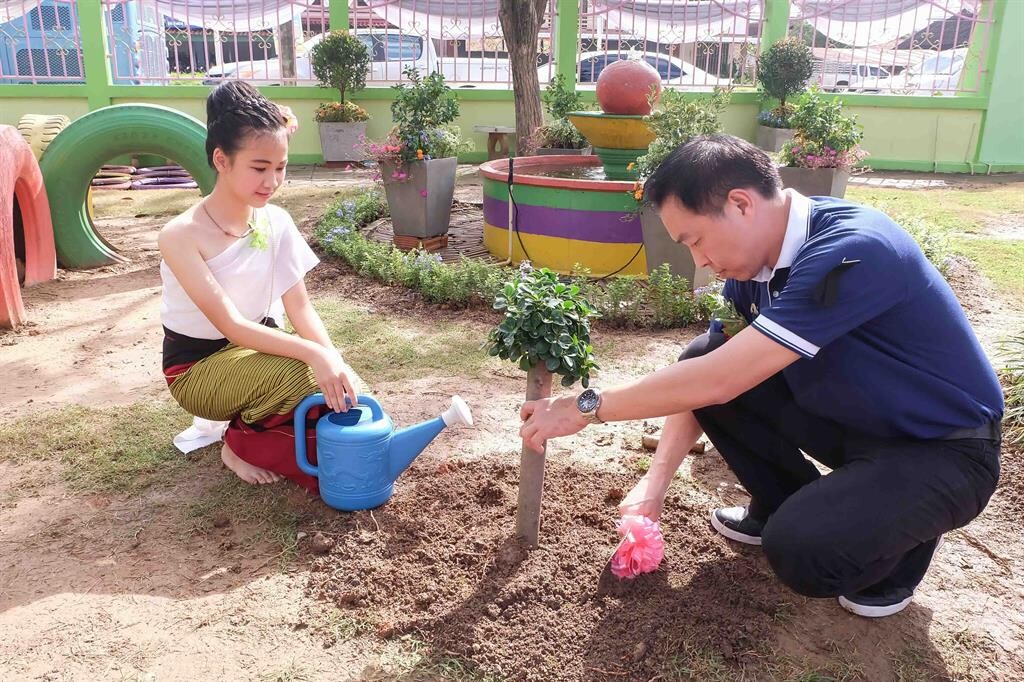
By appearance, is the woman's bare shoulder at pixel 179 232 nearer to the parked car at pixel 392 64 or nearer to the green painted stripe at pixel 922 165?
the parked car at pixel 392 64

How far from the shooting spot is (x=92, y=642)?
2158 millimetres

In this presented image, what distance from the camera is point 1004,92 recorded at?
12023 millimetres

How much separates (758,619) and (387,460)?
121 centimetres

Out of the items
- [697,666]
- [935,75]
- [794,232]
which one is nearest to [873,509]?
[697,666]

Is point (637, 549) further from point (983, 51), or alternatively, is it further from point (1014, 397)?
point (983, 51)

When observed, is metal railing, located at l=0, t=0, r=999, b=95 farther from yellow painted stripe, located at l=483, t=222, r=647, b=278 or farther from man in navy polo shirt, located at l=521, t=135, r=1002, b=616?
man in navy polo shirt, located at l=521, t=135, r=1002, b=616

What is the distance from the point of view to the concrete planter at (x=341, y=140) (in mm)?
11294

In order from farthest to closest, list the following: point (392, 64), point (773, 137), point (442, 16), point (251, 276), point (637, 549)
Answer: point (392, 64) < point (442, 16) < point (773, 137) < point (251, 276) < point (637, 549)

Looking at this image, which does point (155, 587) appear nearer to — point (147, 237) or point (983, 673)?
point (983, 673)

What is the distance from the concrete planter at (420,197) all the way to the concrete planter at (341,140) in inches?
193

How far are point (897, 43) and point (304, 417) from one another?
1283 cm

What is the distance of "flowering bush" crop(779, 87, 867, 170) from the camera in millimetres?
5910

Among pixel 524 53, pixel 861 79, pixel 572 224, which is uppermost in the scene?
pixel 524 53

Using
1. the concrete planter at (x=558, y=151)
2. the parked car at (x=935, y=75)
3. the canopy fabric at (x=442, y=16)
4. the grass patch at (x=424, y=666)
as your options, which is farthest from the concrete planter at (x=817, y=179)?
the parked car at (x=935, y=75)
